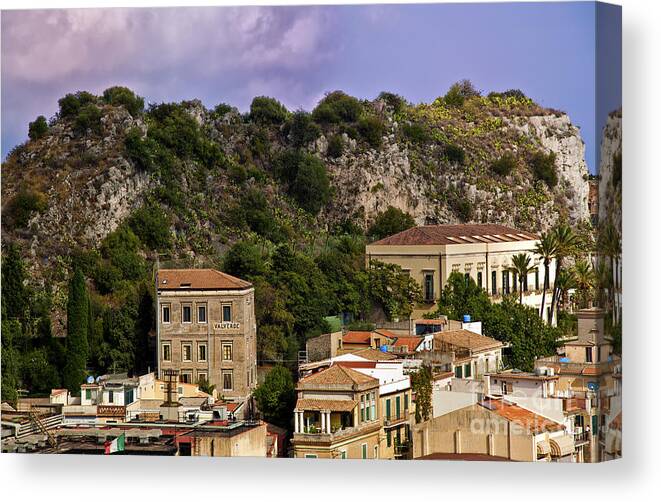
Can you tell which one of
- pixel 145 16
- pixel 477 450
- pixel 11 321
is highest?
pixel 145 16

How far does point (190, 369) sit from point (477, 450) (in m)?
3.19

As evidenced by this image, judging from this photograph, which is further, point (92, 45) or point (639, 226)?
point (92, 45)

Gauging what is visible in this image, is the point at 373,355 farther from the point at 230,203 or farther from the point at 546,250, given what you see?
the point at 230,203

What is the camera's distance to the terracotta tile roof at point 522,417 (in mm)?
16656

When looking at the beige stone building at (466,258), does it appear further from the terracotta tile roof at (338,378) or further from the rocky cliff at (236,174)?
the terracotta tile roof at (338,378)

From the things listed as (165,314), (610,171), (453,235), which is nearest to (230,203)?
(165,314)

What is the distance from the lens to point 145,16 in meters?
17.4

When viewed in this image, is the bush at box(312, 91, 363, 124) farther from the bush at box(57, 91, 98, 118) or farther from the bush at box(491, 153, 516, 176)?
the bush at box(57, 91, 98, 118)

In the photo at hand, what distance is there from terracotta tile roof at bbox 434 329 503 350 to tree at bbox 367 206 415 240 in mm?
1176

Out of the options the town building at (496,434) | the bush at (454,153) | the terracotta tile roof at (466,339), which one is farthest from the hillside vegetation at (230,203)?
the town building at (496,434)

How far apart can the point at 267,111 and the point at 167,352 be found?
2705mm

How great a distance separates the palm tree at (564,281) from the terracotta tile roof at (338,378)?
2046 mm

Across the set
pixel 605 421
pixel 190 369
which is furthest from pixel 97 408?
pixel 605 421

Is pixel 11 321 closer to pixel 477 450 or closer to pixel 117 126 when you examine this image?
pixel 117 126
